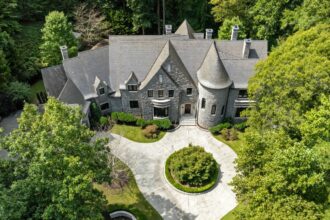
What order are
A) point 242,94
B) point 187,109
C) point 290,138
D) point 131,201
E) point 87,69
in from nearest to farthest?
point 290,138 < point 131,201 < point 242,94 < point 87,69 < point 187,109

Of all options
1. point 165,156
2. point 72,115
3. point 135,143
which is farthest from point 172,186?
point 72,115

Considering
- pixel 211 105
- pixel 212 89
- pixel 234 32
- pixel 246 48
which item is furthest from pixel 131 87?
pixel 234 32

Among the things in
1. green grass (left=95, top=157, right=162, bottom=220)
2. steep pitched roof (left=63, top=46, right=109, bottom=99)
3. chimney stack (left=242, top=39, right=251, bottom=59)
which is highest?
chimney stack (left=242, top=39, right=251, bottom=59)

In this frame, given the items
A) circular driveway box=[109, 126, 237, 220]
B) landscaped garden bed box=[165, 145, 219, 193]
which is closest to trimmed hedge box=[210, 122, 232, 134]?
circular driveway box=[109, 126, 237, 220]

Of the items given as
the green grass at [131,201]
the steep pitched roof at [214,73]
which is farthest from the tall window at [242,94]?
the green grass at [131,201]

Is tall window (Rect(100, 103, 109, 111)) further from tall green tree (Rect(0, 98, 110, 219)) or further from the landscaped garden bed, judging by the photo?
tall green tree (Rect(0, 98, 110, 219))

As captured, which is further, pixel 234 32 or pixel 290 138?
pixel 234 32

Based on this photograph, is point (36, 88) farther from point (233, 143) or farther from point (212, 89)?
point (233, 143)

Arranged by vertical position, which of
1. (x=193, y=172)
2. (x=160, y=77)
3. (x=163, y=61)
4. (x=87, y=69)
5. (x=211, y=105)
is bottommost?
(x=193, y=172)
